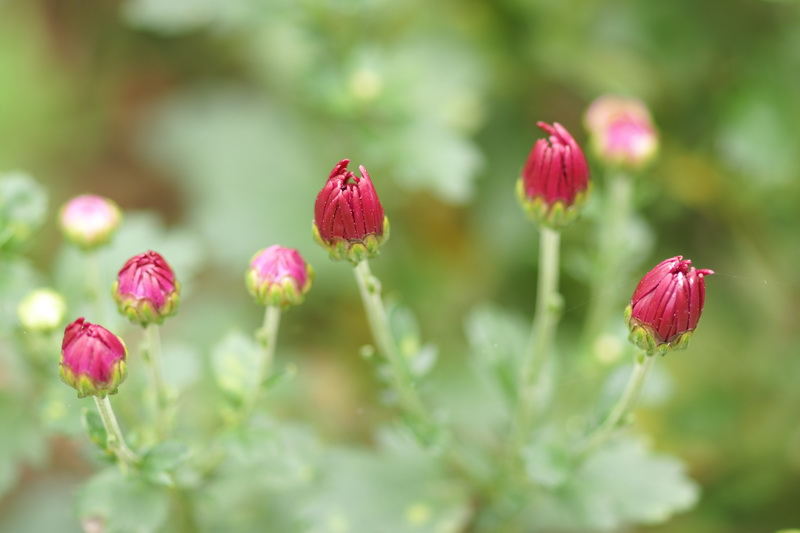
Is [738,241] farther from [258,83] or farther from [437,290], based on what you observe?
[258,83]

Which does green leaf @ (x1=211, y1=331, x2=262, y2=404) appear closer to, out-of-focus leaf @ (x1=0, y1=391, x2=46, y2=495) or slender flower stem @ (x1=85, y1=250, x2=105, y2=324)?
slender flower stem @ (x1=85, y1=250, x2=105, y2=324)

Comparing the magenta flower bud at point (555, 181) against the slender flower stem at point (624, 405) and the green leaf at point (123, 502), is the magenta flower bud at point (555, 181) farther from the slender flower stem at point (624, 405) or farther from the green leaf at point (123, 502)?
the green leaf at point (123, 502)

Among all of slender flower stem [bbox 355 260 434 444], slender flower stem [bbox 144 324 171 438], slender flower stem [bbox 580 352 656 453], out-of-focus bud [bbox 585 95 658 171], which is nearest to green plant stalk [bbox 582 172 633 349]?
out-of-focus bud [bbox 585 95 658 171]

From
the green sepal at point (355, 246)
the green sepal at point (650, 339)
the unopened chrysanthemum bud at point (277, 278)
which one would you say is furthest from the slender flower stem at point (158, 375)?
the green sepal at point (650, 339)

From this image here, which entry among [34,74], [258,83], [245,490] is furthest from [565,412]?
[34,74]

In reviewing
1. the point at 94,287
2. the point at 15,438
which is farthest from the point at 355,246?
the point at 15,438

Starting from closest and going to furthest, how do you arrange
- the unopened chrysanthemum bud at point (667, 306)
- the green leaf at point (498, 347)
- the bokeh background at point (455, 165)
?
the unopened chrysanthemum bud at point (667, 306) → the green leaf at point (498, 347) → the bokeh background at point (455, 165)

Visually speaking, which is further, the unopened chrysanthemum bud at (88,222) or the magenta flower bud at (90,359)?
the unopened chrysanthemum bud at (88,222)
